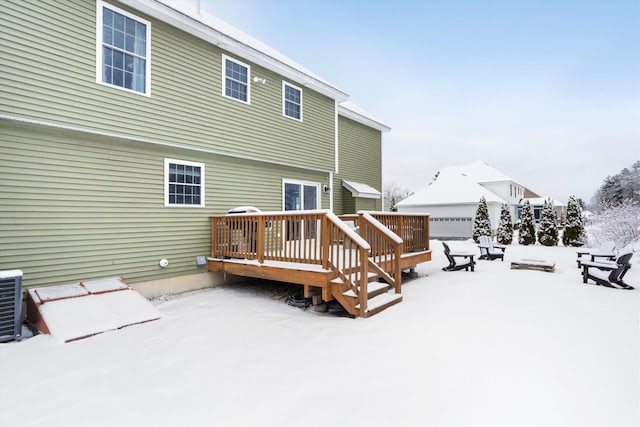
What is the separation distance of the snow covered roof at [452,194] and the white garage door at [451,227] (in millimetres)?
1354

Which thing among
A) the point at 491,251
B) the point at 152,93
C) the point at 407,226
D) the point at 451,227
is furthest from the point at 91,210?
the point at 451,227

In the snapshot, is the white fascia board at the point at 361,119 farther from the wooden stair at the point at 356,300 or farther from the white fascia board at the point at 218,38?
the wooden stair at the point at 356,300

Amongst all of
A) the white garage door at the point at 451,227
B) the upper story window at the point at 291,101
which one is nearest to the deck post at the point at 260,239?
the upper story window at the point at 291,101

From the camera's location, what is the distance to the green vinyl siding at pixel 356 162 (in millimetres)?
11305

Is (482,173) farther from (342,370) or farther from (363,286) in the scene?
(342,370)

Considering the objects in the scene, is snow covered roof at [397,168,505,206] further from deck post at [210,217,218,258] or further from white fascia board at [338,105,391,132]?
deck post at [210,217,218,258]

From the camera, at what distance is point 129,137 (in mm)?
5891

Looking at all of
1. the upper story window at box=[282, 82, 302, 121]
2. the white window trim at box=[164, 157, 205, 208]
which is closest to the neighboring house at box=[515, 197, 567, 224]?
the upper story window at box=[282, 82, 302, 121]

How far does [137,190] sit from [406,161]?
51684 mm

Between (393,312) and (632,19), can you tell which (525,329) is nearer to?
(393,312)

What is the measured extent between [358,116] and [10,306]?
10.7 metres

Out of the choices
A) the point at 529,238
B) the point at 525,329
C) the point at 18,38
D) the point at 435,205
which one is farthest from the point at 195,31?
the point at 435,205

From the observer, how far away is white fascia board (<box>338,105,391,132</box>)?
11.2m

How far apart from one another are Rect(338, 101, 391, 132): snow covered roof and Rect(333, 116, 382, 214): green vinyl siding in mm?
147
